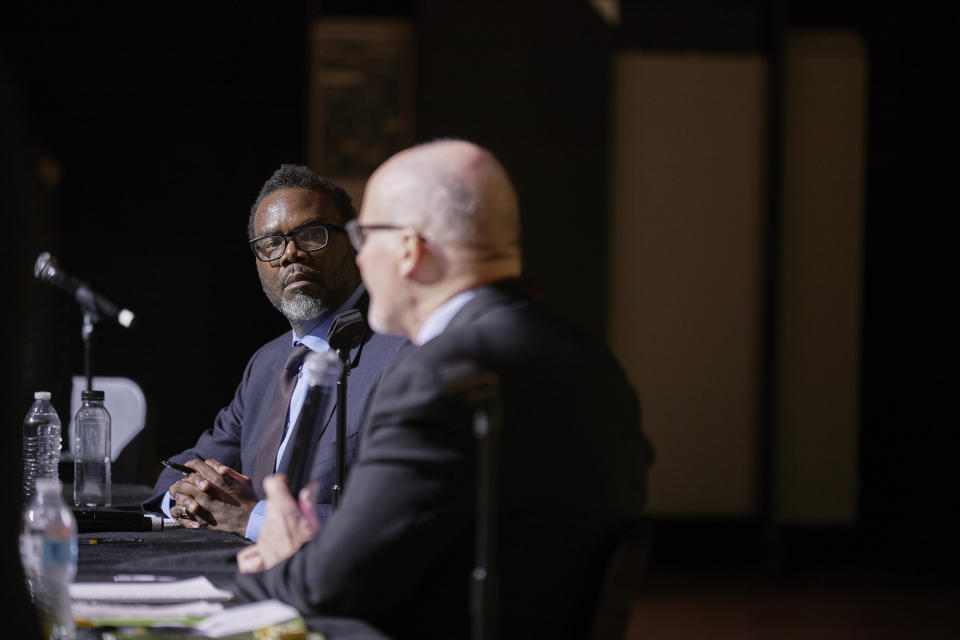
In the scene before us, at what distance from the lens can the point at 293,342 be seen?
2.87m

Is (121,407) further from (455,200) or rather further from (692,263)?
(692,263)

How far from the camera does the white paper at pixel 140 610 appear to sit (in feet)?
4.77


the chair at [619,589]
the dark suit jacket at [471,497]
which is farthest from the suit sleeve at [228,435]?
the chair at [619,589]

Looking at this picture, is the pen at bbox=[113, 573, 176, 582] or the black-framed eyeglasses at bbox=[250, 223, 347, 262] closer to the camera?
the pen at bbox=[113, 573, 176, 582]

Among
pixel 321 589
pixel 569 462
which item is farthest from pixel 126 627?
pixel 569 462

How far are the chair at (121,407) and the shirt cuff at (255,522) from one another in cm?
113

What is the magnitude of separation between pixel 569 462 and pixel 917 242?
502cm

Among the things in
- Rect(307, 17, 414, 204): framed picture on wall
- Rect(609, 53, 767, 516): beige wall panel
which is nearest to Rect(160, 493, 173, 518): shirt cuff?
Rect(307, 17, 414, 204): framed picture on wall

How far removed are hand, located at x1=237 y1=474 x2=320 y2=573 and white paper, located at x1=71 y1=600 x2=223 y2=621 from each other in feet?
0.49

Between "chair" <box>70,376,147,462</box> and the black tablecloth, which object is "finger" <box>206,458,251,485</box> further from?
"chair" <box>70,376,147,462</box>

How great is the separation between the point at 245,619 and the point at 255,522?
92 centimetres

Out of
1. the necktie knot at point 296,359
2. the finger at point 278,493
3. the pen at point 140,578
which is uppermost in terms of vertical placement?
the necktie knot at point 296,359

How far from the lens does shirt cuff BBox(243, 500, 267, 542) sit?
2.34 meters

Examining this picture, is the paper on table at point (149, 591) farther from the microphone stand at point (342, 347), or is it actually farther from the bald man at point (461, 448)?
the microphone stand at point (342, 347)
